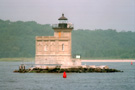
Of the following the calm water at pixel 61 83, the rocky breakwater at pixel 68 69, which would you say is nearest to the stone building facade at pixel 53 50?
the rocky breakwater at pixel 68 69

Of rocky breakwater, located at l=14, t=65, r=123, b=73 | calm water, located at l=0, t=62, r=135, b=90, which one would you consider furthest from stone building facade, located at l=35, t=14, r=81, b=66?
calm water, located at l=0, t=62, r=135, b=90

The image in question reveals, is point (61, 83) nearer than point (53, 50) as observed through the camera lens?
Yes

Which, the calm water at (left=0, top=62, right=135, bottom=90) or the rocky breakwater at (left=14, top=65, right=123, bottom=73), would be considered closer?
the calm water at (left=0, top=62, right=135, bottom=90)

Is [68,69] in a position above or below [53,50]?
below

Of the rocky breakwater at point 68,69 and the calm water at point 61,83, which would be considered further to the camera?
the rocky breakwater at point 68,69

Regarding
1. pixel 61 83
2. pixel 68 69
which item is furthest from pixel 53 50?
pixel 61 83

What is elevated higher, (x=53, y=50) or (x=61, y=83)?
(x=53, y=50)

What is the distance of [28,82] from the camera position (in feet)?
196

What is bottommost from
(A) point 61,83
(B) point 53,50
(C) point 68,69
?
(A) point 61,83

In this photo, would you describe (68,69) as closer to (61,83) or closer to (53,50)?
(53,50)

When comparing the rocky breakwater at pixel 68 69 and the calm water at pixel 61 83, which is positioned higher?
the rocky breakwater at pixel 68 69

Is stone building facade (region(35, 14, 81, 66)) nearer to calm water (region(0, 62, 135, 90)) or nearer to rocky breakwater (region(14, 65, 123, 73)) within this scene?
rocky breakwater (region(14, 65, 123, 73))

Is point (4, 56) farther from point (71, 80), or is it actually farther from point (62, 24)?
point (71, 80)

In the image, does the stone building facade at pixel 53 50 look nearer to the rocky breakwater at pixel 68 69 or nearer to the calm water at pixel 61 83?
the rocky breakwater at pixel 68 69
